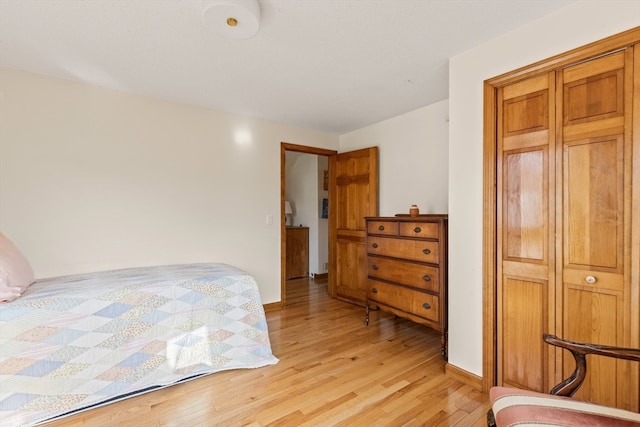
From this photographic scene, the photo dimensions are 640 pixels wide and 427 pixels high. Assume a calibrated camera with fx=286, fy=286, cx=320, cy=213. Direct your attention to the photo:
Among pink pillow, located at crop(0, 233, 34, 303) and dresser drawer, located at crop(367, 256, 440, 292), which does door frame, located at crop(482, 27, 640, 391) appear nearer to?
dresser drawer, located at crop(367, 256, 440, 292)

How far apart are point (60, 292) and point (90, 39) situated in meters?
1.67

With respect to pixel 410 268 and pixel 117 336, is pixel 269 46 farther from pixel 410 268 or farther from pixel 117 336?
pixel 117 336

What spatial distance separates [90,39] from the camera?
73.3 inches

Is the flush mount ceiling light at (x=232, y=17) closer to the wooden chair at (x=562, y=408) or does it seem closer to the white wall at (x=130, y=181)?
the white wall at (x=130, y=181)

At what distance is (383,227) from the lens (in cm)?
288

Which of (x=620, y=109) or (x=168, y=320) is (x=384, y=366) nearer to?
(x=168, y=320)

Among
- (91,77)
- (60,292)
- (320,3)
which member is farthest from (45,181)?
(320,3)

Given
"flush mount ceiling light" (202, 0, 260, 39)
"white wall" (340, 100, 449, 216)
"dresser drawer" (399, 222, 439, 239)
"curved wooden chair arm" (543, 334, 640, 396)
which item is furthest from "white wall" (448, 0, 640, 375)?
"flush mount ceiling light" (202, 0, 260, 39)

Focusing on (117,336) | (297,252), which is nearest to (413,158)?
(297,252)

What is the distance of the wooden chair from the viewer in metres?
0.98

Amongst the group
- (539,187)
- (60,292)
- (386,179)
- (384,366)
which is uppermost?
(386,179)

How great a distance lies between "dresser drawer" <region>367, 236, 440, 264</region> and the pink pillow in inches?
107

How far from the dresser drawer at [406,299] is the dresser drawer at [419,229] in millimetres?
495

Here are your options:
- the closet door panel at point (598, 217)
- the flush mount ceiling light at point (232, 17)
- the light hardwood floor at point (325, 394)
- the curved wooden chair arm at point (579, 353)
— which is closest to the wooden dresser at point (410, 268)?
the light hardwood floor at point (325, 394)
